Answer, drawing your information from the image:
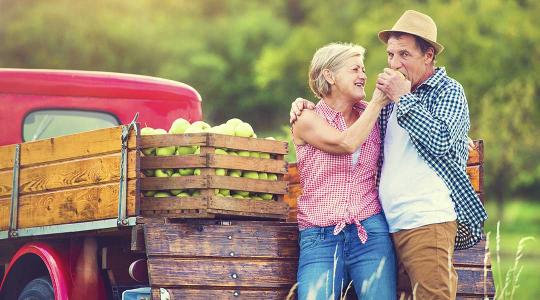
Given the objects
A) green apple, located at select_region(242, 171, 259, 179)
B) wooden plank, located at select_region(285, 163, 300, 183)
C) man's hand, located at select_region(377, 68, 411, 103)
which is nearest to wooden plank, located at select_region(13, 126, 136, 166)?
green apple, located at select_region(242, 171, 259, 179)

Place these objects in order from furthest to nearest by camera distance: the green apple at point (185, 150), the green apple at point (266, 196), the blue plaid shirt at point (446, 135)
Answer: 1. the green apple at point (266, 196)
2. the green apple at point (185, 150)
3. the blue plaid shirt at point (446, 135)

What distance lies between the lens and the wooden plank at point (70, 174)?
652 cm

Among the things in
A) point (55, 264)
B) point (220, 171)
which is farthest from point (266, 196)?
point (55, 264)

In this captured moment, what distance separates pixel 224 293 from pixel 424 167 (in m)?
1.26

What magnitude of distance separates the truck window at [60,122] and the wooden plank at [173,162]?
2816 mm

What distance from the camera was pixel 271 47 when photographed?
58688 millimetres

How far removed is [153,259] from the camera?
6.16 metres

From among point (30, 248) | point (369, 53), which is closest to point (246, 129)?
point (30, 248)

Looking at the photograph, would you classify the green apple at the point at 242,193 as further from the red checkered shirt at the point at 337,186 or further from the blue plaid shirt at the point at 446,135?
the blue plaid shirt at the point at 446,135

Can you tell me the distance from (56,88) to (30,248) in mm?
2231

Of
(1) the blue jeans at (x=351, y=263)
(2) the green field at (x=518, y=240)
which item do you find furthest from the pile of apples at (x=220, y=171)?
(2) the green field at (x=518, y=240)

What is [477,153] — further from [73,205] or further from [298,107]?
[73,205]

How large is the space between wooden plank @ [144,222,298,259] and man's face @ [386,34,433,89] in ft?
3.51

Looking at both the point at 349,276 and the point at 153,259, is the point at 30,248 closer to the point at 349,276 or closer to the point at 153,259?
the point at 153,259
